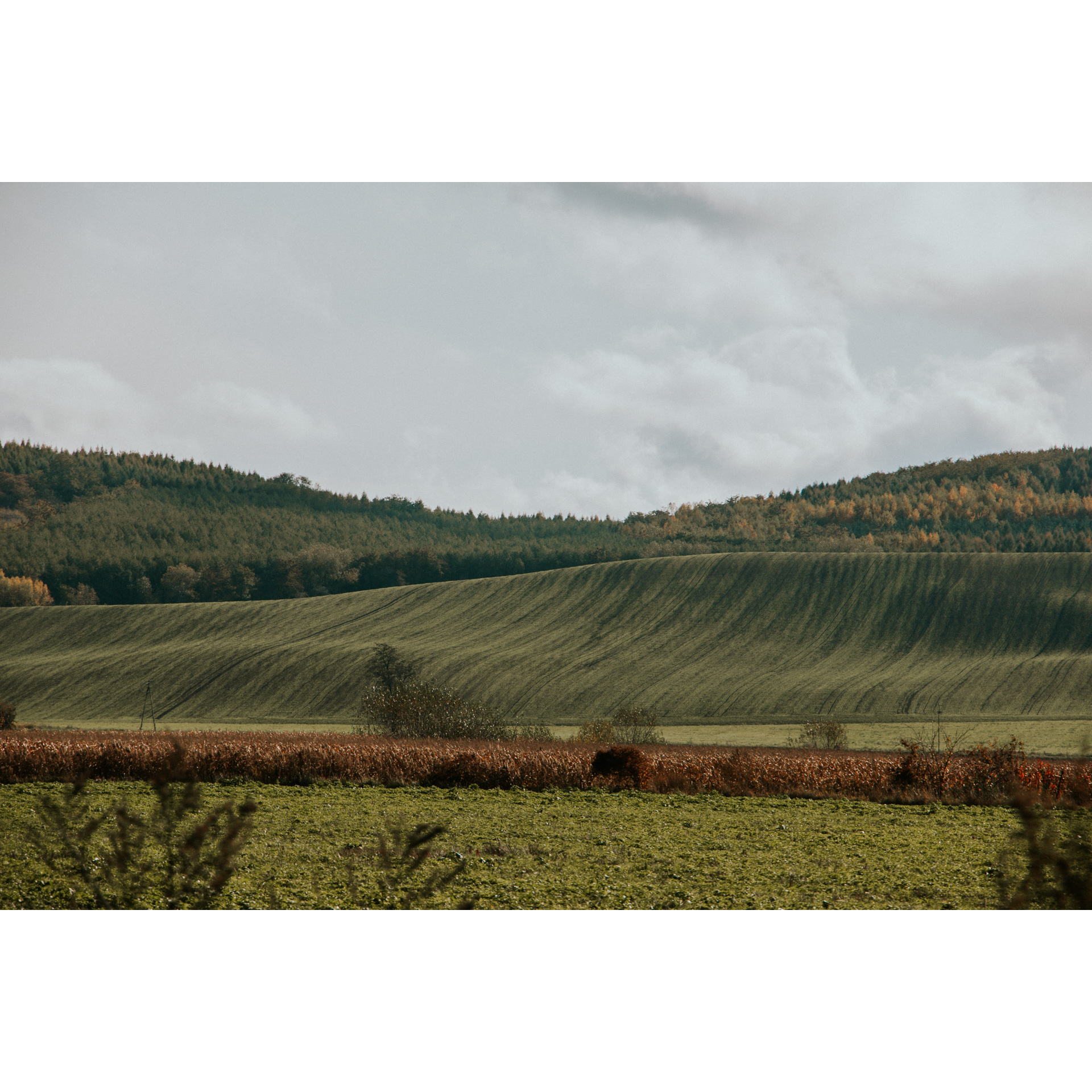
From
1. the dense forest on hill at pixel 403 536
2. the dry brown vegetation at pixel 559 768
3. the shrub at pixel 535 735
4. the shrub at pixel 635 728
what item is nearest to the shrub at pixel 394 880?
the dry brown vegetation at pixel 559 768

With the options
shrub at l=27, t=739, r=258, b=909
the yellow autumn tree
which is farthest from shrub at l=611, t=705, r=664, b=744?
the yellow autumn tree

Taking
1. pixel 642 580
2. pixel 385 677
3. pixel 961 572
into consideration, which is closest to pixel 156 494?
pixel 642 580

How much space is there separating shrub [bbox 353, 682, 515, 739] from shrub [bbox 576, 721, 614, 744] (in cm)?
294

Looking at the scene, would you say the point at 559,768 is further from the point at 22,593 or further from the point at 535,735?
the point at 22,593

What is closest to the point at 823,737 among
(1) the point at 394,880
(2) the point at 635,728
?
(2) the point at 635,728

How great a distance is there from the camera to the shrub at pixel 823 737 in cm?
3675

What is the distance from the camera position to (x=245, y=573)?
90.5 meters

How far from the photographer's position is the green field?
30.0 ft

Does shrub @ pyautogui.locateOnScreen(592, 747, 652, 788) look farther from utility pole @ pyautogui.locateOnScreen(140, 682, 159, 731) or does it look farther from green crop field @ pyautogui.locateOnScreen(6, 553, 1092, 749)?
utility pole @ pyautogui.locateOnScreen(140, 682, 159, 731)

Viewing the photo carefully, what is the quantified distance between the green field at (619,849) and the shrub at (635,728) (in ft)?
57.4

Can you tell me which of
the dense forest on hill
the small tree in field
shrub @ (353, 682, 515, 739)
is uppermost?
the dense forest on hill

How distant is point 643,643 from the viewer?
2665 inches

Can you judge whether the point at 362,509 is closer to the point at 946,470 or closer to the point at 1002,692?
the point at 946,470

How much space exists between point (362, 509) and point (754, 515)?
5614cm
